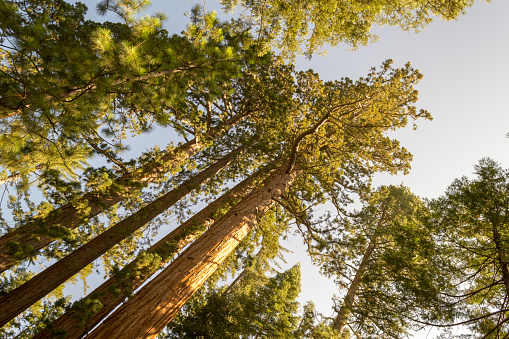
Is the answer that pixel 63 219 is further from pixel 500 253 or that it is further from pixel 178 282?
pixel 500 253

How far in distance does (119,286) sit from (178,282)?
181 cm

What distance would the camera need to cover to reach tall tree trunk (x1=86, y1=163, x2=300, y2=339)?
304 cm

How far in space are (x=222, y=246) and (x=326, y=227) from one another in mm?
3670

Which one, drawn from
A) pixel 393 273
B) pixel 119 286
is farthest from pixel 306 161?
pixel 119 286

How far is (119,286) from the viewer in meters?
4.65

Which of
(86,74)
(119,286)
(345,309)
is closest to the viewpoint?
(86,74)

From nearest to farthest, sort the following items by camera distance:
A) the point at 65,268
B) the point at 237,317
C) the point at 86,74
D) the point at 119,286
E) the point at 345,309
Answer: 1. the point at 86,74
2. the point at 119,286
3. the point at 65,268
4. the point at 345,309
5. the point at 237,317

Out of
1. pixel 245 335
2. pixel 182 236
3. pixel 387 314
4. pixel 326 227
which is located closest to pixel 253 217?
pixel 182 236

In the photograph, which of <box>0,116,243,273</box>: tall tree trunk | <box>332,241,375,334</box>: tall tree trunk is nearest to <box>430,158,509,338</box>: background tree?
<box>332,241,375,334</box>: tall tree trunk

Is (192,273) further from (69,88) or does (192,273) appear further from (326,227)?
(326,227)

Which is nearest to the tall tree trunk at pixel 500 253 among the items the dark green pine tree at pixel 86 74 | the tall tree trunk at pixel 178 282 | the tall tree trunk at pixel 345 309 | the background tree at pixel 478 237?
the background tree at pixel 478 237

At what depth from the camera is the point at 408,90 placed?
7.46 meters

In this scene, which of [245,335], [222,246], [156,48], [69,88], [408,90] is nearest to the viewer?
[69,88]

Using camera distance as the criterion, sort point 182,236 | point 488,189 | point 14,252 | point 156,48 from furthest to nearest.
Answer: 1. point 182,236
2. point 488,189
3. point 14,252
4. point 156,48
